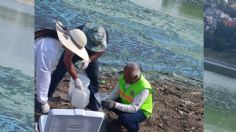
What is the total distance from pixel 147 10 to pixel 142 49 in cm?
27

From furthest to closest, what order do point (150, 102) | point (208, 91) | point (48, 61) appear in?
point (208, 91) → point (150, 102) → point (48, 61)

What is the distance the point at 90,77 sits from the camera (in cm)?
336

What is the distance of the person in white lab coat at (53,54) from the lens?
3.22m

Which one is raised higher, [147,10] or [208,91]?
[147,10]

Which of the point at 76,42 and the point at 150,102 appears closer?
the point at 76,42

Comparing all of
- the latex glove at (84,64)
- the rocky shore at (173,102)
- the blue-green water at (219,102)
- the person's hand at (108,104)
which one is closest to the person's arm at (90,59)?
the latex glove at (84,64)

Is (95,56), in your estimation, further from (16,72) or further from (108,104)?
(16,72)

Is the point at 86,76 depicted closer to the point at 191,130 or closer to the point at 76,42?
the point at 76,42

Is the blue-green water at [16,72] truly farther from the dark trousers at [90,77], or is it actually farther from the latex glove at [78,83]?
the latex glove at [78,83]

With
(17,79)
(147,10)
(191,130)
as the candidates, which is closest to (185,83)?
(191,130)

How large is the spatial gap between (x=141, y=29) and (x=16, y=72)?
845mm

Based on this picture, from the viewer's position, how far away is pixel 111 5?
355cm

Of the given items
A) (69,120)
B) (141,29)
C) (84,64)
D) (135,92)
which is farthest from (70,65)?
(141,29)

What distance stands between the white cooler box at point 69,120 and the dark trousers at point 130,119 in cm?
18
